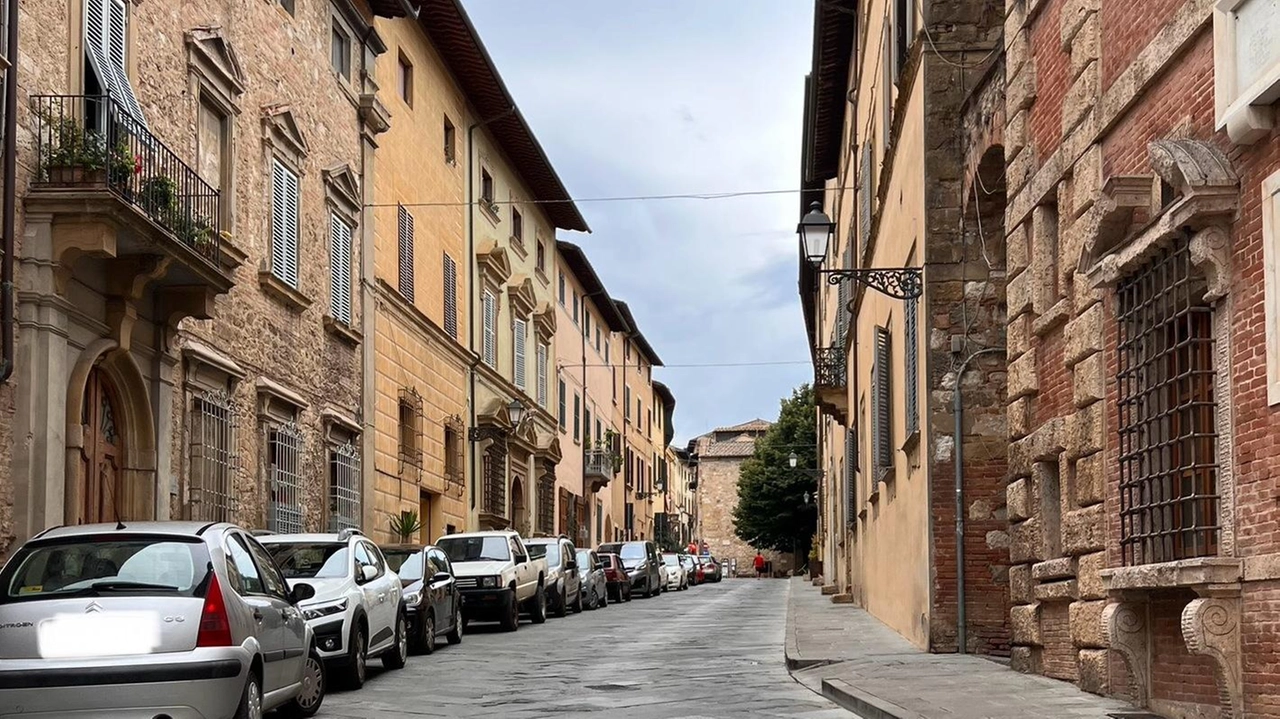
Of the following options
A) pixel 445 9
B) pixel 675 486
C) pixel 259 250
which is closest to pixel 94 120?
pixel 259 250

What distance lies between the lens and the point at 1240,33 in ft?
28.2

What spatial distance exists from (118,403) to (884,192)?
1101 centimetres

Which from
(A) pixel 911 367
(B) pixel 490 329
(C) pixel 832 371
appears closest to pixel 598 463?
(B) pixel 490 329

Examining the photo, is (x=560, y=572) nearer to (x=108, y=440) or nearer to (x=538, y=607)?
(x=538, y=607)

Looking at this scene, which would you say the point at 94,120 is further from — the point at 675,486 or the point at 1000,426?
the point at 675,486

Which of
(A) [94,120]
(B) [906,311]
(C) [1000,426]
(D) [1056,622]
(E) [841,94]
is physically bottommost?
(D) [1056,622]

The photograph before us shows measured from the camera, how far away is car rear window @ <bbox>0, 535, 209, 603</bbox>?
959 cm

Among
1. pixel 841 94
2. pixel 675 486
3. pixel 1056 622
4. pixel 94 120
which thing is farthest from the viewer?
pixel 675 486

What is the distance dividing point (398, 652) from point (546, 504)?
28.2 meters

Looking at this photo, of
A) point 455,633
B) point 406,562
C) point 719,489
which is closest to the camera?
point 406,562

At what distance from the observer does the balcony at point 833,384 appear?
1441 inches

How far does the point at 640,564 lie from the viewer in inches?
1785

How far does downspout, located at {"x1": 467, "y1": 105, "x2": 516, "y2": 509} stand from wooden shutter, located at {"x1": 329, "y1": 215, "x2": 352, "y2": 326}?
9246mm

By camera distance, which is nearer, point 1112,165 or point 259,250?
point 1112,165
